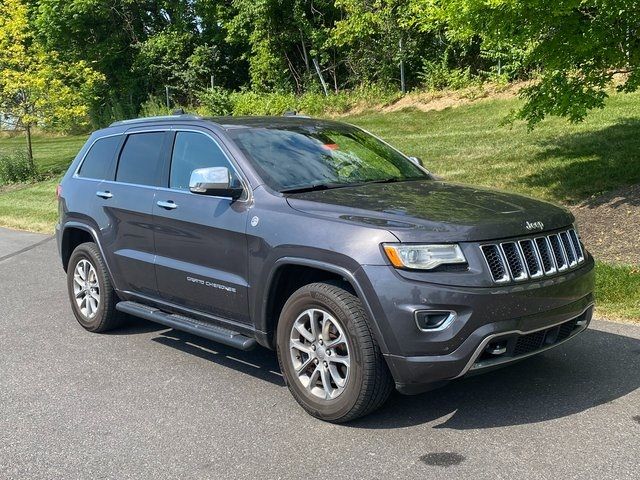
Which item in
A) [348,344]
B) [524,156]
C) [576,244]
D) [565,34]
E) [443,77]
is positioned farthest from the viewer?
[443,77]

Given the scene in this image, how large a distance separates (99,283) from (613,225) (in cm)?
616

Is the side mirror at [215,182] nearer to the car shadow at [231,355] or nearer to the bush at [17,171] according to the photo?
the car shadow at [231,355]

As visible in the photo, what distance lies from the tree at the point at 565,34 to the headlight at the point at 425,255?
4.76 meters

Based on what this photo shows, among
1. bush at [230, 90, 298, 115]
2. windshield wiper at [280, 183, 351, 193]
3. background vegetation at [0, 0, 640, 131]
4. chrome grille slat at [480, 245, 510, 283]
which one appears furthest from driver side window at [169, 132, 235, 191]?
bush at [230, 90, 298, 115]

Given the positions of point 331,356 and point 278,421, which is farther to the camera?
point 278,421

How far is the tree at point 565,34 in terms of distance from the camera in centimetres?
827

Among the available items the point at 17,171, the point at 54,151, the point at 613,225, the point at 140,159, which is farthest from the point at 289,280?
the point at 54,151

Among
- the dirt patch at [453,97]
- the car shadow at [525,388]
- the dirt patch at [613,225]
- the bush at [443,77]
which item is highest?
the bush at [443,77]

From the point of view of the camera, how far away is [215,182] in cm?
480

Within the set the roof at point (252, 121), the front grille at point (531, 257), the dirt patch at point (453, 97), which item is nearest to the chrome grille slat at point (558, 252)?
the front grille at point (531, 257)

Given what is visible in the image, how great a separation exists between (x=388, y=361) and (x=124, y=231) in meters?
2.89

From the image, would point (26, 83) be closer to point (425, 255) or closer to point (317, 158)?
point (317, 158)

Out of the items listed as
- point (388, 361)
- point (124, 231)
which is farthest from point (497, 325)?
point (124, 231)

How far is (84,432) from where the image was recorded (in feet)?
14.5
